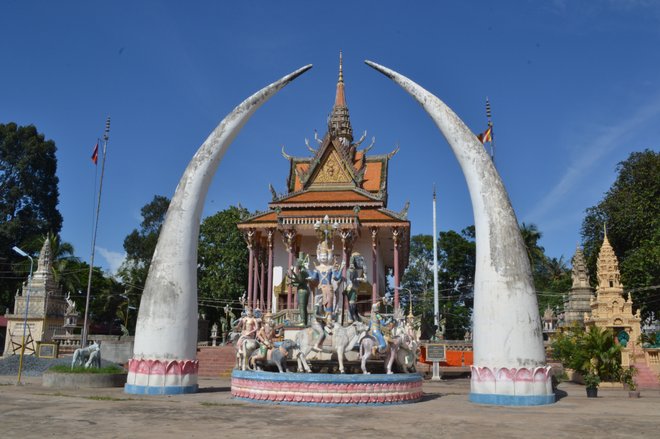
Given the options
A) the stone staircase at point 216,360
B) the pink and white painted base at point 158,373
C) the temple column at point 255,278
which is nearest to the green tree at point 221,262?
the temple column at point 255,278

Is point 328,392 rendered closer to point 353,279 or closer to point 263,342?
point 263,342

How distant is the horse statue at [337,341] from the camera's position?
40.3ft

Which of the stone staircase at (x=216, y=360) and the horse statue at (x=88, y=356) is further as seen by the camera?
the stone staircase at (x=216, y=360)

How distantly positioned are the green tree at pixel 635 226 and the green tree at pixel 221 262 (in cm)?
2250

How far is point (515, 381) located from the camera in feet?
39.5

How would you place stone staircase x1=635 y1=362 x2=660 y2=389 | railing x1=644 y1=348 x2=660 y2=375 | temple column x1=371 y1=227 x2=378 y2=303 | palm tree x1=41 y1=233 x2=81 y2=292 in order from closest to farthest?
1. stone staircase x1=635 y1=362 x2=660 y2=389
2. railing x1=644 y1=348 x2=660 y2=375
3. temple column x1=371 y1=227 x2=378 y2=303
4. palm tree x1=41 y1=233 x2=81 y2=292

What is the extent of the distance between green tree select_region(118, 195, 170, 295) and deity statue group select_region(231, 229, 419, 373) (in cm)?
3029

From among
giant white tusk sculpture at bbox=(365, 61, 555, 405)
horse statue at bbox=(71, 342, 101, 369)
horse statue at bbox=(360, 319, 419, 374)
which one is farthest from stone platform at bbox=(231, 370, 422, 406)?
horse statue at bbox=(71, 342, 101, 369)

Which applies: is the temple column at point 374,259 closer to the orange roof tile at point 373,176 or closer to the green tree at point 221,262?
the orange roof tile at point 373,176

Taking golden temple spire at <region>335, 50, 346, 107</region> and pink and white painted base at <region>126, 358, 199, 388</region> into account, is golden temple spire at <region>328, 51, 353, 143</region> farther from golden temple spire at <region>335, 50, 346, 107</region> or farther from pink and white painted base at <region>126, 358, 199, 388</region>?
pink and white painted base at <region>126, 358, 199, 388</region>

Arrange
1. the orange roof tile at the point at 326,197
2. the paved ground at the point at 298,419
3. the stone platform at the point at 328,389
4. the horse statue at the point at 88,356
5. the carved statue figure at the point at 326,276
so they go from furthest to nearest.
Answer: the orange roof tile at the point at 326,197, the horse statue at the point at 88,356, the carved statue figure at the point at 326,276, the stone platform at the point at 328,389, the paved ground at the point at 298,419

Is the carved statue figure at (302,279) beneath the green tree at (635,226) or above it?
beneath

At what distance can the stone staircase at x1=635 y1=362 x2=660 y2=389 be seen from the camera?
795 inches

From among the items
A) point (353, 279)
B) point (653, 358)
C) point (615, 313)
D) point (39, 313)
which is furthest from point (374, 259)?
point (353, 279)
